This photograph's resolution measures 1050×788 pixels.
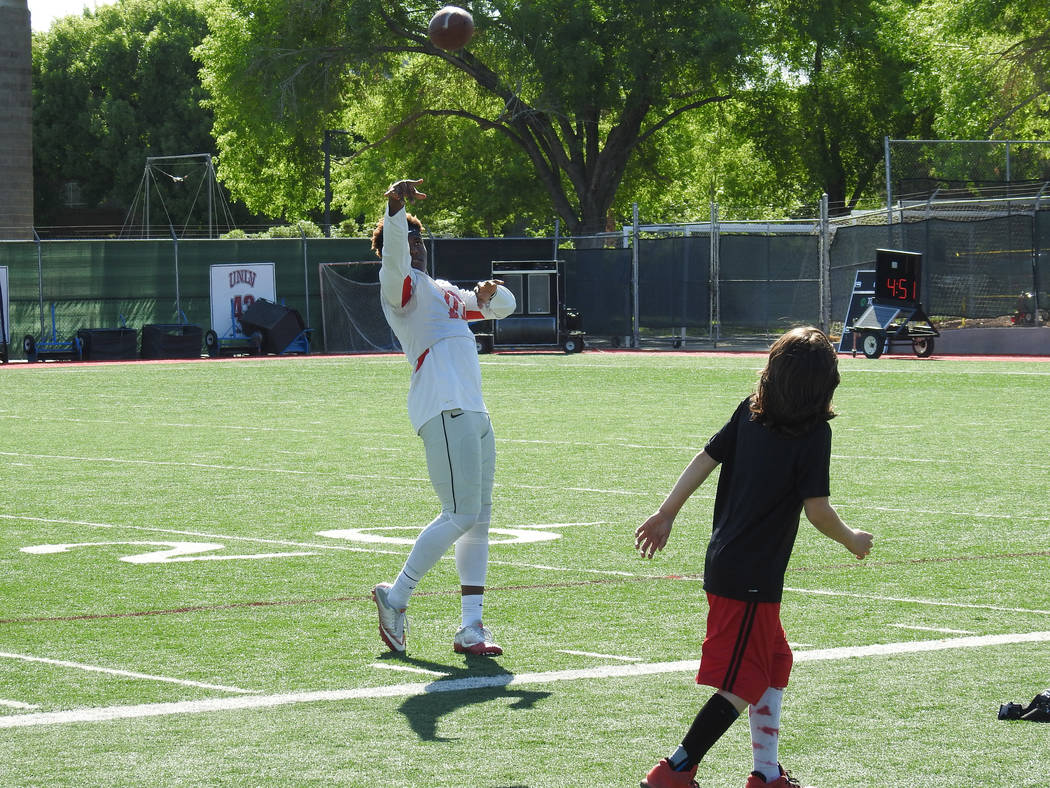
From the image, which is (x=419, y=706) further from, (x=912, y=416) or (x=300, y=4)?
(x=300, y=4)

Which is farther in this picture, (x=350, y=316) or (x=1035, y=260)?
(x=350, y=316)

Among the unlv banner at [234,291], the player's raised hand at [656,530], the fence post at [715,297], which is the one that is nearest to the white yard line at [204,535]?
the player's raised hand at [656,530]

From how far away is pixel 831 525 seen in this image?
448 cm

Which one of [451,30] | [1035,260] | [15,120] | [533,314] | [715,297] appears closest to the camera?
[451,30]

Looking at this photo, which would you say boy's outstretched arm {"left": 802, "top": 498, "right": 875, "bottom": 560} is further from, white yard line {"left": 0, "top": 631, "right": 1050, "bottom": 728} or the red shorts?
white yard line {"left": 0, "top": 631, "right": 1050, "bottom": 728}

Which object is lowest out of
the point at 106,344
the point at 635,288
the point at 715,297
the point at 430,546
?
the point at 430,546

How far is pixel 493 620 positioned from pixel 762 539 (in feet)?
9.93

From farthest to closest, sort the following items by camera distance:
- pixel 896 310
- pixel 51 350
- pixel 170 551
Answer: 1. pixel 51 350
2. pixel 896 310
3. pixel 170 551

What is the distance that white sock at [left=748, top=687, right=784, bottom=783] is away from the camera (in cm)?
455

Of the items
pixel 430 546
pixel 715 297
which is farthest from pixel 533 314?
pixel 430 546

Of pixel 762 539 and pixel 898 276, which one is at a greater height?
pixel 898 276

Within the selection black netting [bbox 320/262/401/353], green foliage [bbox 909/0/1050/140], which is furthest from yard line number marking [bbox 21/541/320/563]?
green foliage [bbox 909/0/1050/140]

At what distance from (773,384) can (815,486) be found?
0.33 metres

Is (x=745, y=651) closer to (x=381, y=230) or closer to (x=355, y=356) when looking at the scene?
(x=381, y=230)
